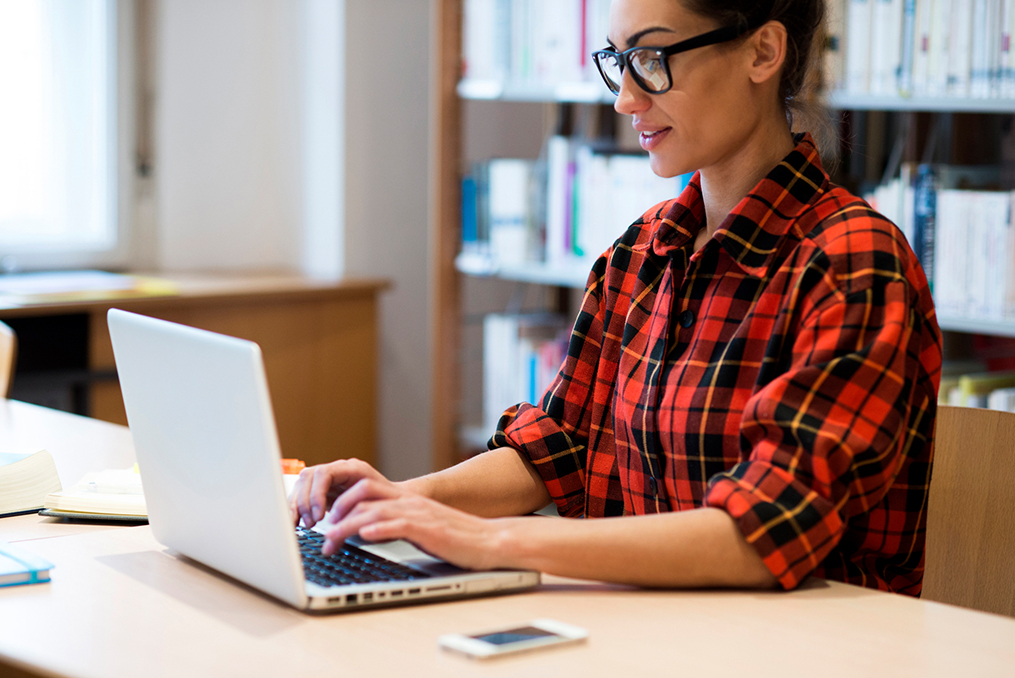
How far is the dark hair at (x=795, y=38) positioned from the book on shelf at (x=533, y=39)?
1.23 metres

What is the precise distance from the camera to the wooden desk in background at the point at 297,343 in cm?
265

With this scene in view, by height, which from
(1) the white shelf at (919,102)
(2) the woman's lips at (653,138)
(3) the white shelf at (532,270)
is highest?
(1) the white shelf at (919,102)

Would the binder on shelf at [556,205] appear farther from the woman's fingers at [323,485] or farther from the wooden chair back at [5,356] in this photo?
the woman's fingers at [323,485]

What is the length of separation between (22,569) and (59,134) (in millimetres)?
2333

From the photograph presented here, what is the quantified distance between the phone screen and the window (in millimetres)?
2481

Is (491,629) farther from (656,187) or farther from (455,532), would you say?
(656,187)

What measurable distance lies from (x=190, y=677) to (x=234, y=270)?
8.75 feet

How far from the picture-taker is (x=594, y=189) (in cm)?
254

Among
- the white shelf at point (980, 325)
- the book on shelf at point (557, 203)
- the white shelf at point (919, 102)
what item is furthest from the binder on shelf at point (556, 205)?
the white shelf at point (980, 325)

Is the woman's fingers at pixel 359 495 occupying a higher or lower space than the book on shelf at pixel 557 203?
lower

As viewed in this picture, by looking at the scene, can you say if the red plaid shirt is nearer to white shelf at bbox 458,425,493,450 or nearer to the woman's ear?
the woman's ear

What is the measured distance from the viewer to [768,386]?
943 mm

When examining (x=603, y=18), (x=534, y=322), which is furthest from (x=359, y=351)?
(x=603, y=18)

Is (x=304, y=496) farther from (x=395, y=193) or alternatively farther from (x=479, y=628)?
(x=395, y=193)
